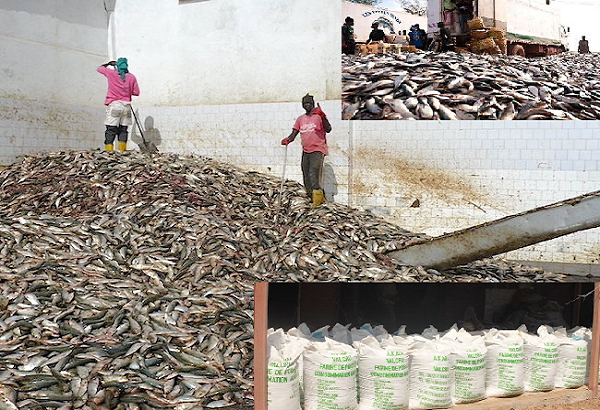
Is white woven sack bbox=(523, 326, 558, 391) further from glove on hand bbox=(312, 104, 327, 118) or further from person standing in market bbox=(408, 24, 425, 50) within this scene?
person standing in market bbox=(408, 24, 425, 50)

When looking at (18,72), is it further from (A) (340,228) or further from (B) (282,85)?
(A) (340,228)

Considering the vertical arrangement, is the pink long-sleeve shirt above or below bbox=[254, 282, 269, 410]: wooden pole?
above

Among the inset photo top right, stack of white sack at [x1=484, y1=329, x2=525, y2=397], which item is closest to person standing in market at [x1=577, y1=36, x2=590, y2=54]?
the inset photo top right

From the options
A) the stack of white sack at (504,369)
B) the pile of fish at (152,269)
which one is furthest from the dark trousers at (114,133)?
the stack of white sack at (504,369)

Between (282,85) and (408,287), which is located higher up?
(282,85)

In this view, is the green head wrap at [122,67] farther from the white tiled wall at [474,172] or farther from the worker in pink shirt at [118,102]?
the white tiled wall at [474,172]

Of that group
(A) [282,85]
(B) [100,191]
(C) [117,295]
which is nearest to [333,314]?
(C) [117,295]

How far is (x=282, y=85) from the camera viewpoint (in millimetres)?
13781

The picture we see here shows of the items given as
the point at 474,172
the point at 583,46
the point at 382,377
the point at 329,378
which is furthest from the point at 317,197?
the point at 583,46

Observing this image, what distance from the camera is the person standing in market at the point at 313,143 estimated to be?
12.0 meters

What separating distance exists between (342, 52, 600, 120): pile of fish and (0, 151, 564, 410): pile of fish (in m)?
2.45

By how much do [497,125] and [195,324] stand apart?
7.89m

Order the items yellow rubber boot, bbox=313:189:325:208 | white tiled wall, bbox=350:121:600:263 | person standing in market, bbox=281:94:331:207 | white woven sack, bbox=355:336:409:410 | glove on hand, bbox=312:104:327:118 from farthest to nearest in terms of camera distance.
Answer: glove on hand, bbox=312:104:327:118 → person standing in market, bbox=281:94:331:207 → yellow rubber boot, bbox=313:189:325:208 → white tiled wall, bbox=350:121:600:263 → white woven sack, bbox=355:336:409:410

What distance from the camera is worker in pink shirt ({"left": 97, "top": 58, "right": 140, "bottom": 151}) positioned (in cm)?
1390
